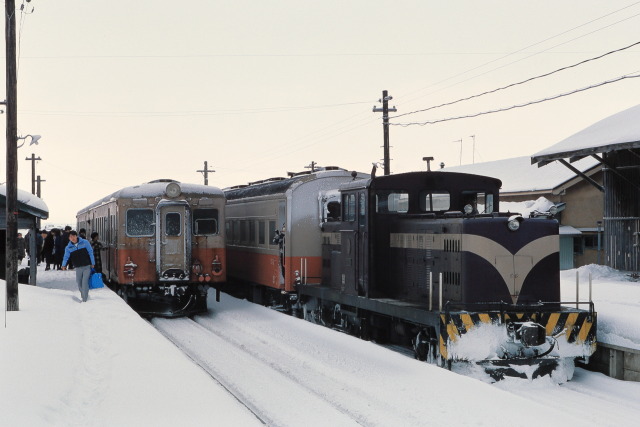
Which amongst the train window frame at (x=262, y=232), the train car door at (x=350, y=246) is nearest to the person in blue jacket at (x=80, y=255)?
the train window frame at (x=262, y=232)

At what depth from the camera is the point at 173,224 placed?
17.7m

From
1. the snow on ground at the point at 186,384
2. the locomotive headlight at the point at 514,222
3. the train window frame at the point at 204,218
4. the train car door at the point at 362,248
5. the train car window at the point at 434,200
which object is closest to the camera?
the snow on ground at the point at 186,384

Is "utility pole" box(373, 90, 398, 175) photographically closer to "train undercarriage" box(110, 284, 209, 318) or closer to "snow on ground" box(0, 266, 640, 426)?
"train undercarriage" box(110, 284, 209, 318)

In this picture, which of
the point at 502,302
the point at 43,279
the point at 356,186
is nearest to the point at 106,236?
the point at 43,279

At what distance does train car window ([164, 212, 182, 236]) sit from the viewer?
695 inches

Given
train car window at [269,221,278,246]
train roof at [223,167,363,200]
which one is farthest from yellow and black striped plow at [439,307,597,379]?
train car window at [269,221,278,246]

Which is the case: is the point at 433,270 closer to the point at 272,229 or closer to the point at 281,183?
the point at 281,183

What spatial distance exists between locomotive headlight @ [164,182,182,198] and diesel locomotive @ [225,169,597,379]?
102 inches

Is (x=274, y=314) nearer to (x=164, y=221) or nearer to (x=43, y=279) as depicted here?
(x=164, y=221)

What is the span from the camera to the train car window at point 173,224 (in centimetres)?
1764

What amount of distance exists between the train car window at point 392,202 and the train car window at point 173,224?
680 cm

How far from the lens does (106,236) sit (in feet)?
67.0

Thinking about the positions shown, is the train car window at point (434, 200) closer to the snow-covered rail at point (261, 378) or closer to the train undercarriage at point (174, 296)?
the snow-covered rail at point (261, 378)

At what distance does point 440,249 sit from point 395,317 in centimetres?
157
